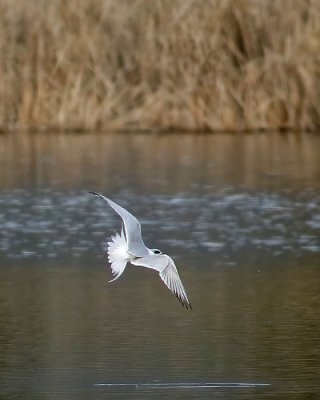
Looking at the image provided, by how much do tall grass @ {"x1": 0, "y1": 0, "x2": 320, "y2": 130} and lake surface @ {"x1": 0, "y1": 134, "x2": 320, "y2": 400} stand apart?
80.1 inches

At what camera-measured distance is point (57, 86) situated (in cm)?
1688

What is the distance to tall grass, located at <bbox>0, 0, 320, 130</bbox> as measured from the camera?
1661 cm

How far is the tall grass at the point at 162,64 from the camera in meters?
16.6

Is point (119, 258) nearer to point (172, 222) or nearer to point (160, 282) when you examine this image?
point (160, 282)

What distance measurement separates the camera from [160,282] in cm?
791

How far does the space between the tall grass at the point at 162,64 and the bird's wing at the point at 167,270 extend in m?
10.5

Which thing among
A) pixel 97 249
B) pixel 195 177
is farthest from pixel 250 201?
pixel 97 249

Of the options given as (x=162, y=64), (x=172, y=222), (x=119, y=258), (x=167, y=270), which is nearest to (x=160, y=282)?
(x=167, y=270)

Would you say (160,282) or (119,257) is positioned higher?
(119,257)

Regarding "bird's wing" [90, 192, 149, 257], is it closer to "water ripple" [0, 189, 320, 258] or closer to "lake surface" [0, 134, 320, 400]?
"lake surface" [0, 134, 320, 400]

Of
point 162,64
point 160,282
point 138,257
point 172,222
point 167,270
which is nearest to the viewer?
point 138,257

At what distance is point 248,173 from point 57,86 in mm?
4215

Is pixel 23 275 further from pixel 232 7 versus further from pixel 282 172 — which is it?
pixel 232 7

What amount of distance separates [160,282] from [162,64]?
9113 mm
